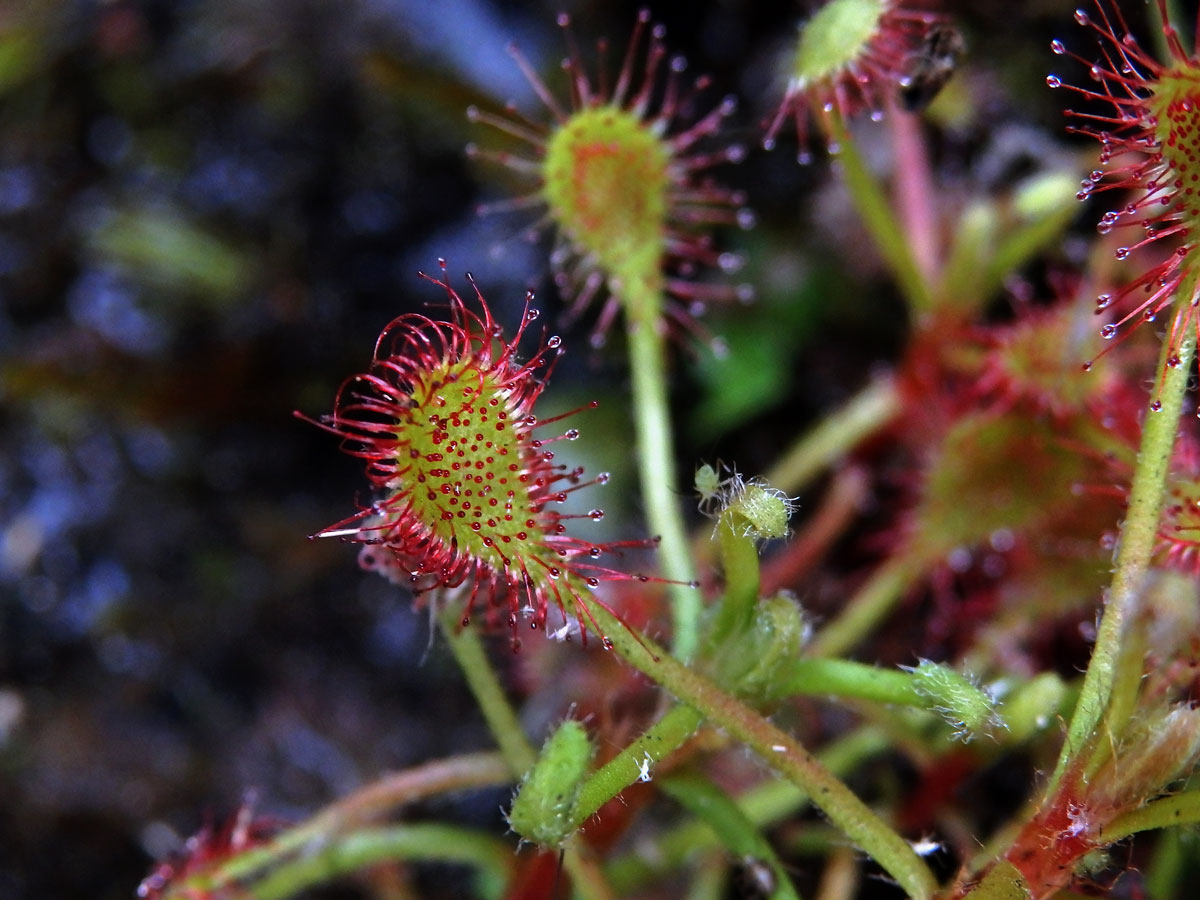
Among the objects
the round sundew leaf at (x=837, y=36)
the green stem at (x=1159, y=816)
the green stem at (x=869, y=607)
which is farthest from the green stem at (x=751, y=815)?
the round sundew leaf at (x=837, y=36)

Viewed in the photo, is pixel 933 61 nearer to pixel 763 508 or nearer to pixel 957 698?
pixel 763 508

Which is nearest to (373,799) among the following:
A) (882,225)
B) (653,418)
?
(653,418)

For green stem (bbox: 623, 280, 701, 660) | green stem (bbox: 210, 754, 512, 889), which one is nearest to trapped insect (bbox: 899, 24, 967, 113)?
green stem (bbox: 623, 280, 701, 660)

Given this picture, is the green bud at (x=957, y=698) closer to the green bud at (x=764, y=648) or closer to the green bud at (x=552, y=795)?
the green bud at (x=764, y=648)

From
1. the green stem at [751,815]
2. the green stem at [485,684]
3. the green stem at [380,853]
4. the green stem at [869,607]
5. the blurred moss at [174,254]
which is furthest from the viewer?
the blurred moss at [174,254]

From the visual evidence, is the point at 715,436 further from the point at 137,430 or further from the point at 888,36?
the point at 137,430
